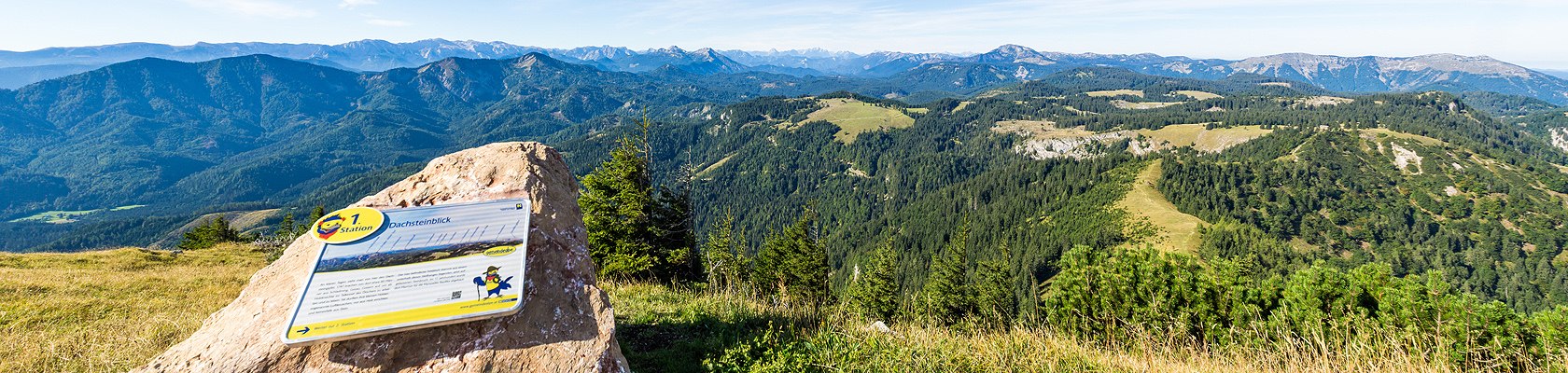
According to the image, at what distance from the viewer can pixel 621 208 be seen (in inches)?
848

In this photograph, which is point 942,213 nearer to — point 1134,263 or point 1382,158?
point 1382,158

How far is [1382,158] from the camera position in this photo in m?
139

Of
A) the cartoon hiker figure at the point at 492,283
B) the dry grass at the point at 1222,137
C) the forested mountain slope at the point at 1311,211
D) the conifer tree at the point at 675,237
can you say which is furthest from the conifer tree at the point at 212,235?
the dry grass at the point at 1222,137

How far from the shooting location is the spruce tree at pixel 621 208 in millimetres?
21062

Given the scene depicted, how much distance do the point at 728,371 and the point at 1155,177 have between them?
153m

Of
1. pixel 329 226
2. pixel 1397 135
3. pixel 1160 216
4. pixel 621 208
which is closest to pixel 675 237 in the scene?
pixel 621 208

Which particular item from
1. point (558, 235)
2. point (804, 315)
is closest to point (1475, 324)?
point (804, 315)

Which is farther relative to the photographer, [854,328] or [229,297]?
[229,297]

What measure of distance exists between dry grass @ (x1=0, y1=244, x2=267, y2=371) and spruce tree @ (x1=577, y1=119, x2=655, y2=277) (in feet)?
33.6

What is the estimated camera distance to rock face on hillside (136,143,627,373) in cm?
491

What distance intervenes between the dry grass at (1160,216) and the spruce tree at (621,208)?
269ft

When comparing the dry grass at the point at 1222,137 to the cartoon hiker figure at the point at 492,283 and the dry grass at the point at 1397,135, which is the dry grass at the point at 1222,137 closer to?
the dry grass at the point at 1397,135

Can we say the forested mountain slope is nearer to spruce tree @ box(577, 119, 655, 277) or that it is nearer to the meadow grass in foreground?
spruce tree @ box(577, 119, 655, 277)

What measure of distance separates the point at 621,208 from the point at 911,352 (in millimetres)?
17002
